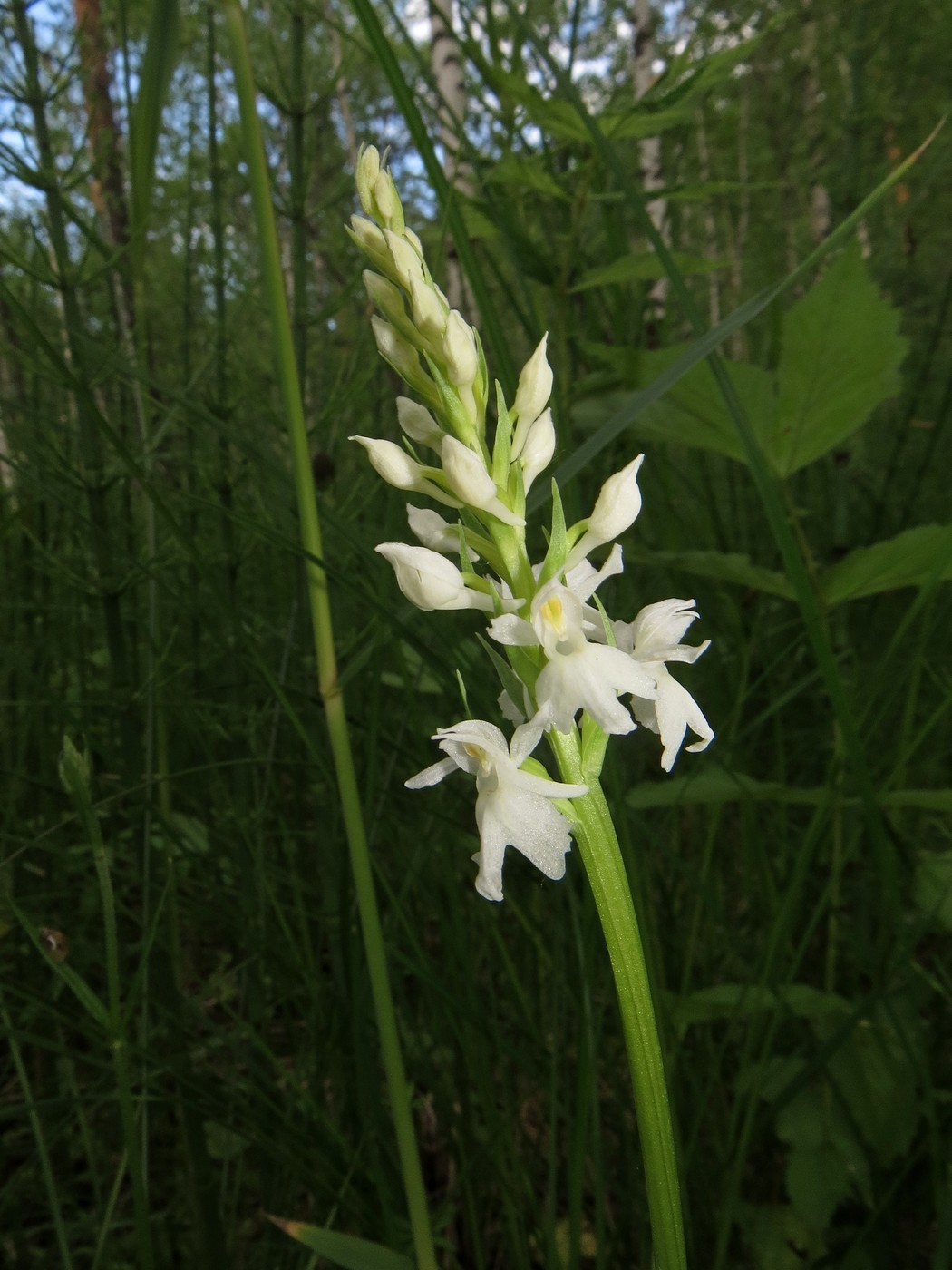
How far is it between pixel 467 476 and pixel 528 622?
11cm

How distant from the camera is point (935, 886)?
1.41 m

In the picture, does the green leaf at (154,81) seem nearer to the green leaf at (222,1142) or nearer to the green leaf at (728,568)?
the green leaf at (728,568)

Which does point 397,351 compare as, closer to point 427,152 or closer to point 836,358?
point 427,152

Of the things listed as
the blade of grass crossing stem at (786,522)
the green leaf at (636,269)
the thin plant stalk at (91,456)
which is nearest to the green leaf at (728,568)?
the blade of grass crossing stem at (786,522)

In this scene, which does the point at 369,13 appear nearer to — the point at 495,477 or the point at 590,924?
the point at 495,477

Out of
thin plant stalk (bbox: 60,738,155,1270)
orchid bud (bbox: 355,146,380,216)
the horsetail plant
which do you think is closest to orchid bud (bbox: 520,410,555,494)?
A: the horsetail plant

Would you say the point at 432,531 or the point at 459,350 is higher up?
the point at 459,350

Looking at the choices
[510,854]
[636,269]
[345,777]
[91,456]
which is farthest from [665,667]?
[91,456]

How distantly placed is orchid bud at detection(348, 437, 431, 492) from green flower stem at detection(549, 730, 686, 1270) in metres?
0.24

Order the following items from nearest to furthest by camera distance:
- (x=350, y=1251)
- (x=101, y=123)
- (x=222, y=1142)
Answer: (x=350, y=1251) < (x=222, y=1142) < (x=101, y=123)

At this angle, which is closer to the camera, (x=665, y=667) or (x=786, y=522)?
(x=665, y=667)

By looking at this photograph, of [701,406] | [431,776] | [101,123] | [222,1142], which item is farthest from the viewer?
[101,123]

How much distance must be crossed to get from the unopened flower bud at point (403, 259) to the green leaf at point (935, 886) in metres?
1.09

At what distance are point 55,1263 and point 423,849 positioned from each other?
1117mm
